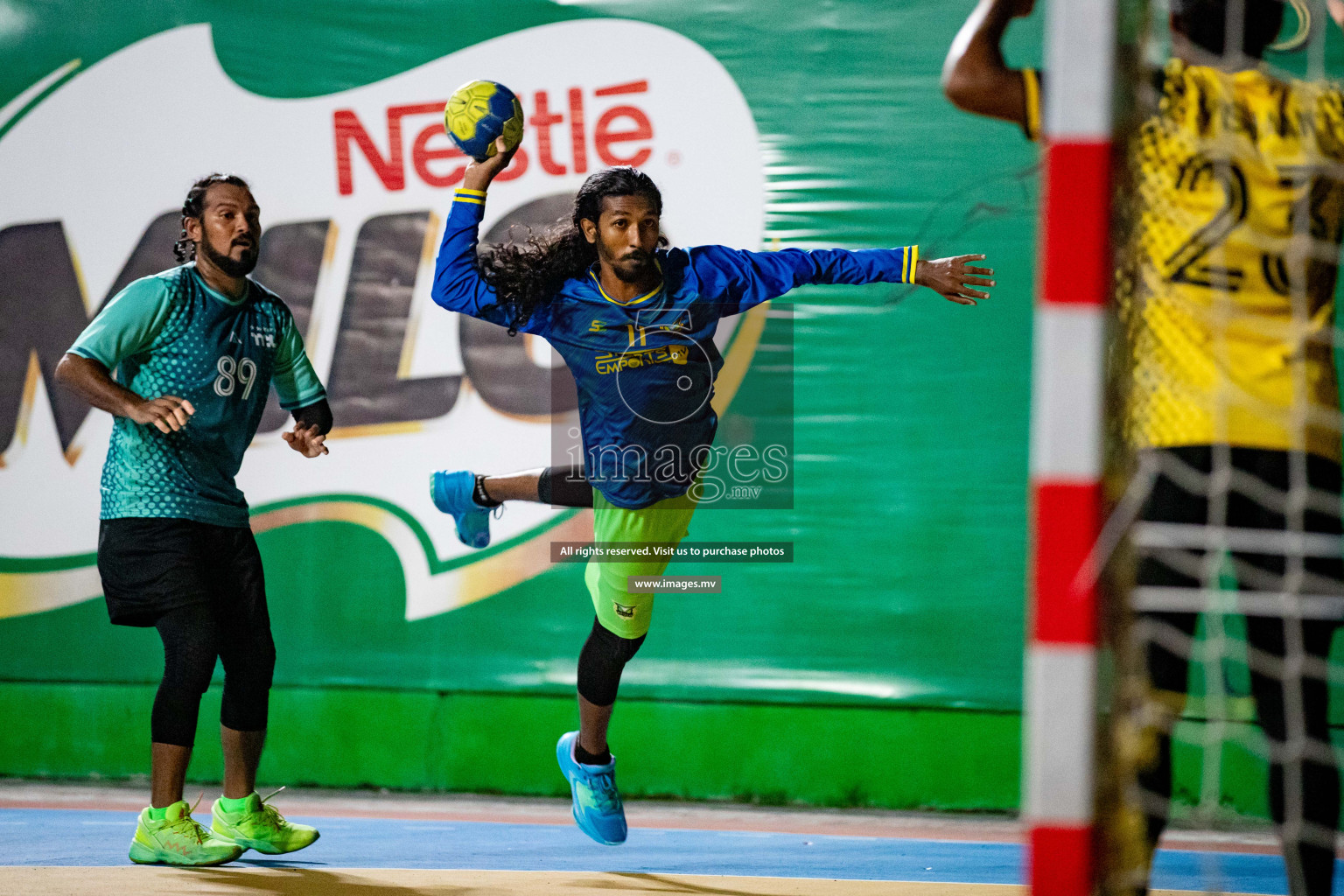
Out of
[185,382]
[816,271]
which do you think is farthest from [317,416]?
[816,271]

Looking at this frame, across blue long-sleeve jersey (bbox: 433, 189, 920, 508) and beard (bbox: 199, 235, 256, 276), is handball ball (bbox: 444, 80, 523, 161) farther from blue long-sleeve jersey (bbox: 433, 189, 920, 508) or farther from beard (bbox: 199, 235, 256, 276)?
beard (bbox: 199, 235, 256, 276)

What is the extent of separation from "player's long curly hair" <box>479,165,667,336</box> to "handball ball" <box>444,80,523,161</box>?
337 millimetres

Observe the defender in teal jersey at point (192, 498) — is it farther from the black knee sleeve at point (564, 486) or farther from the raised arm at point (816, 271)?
the raised arm at point (816, 271)

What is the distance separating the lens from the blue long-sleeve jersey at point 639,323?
4020 mm

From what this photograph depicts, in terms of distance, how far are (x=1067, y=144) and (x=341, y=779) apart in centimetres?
452

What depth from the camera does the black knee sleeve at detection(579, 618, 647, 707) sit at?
155 inches

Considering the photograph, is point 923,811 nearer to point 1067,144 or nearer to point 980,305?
point 980,305

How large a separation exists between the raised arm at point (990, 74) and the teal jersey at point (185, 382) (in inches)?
105

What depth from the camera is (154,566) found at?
12.0 ft

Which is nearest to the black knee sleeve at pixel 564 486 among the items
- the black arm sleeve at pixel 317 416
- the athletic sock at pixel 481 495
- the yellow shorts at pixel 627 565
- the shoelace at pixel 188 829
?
the athletic sock at pixel 481 495

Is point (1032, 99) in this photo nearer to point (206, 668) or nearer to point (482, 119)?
point (482, 119)

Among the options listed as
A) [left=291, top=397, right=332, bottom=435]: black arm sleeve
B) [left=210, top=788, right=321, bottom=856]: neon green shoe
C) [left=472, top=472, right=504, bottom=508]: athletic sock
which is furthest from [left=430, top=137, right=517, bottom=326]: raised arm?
[left=210, top=788, right=321, bottom=856]: neon green shoe

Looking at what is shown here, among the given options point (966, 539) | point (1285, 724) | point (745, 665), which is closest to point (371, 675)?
point (745, 665)

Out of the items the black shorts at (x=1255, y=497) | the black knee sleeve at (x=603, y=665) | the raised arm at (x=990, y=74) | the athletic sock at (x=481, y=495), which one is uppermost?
the raised arm at (x=990, y=74)
